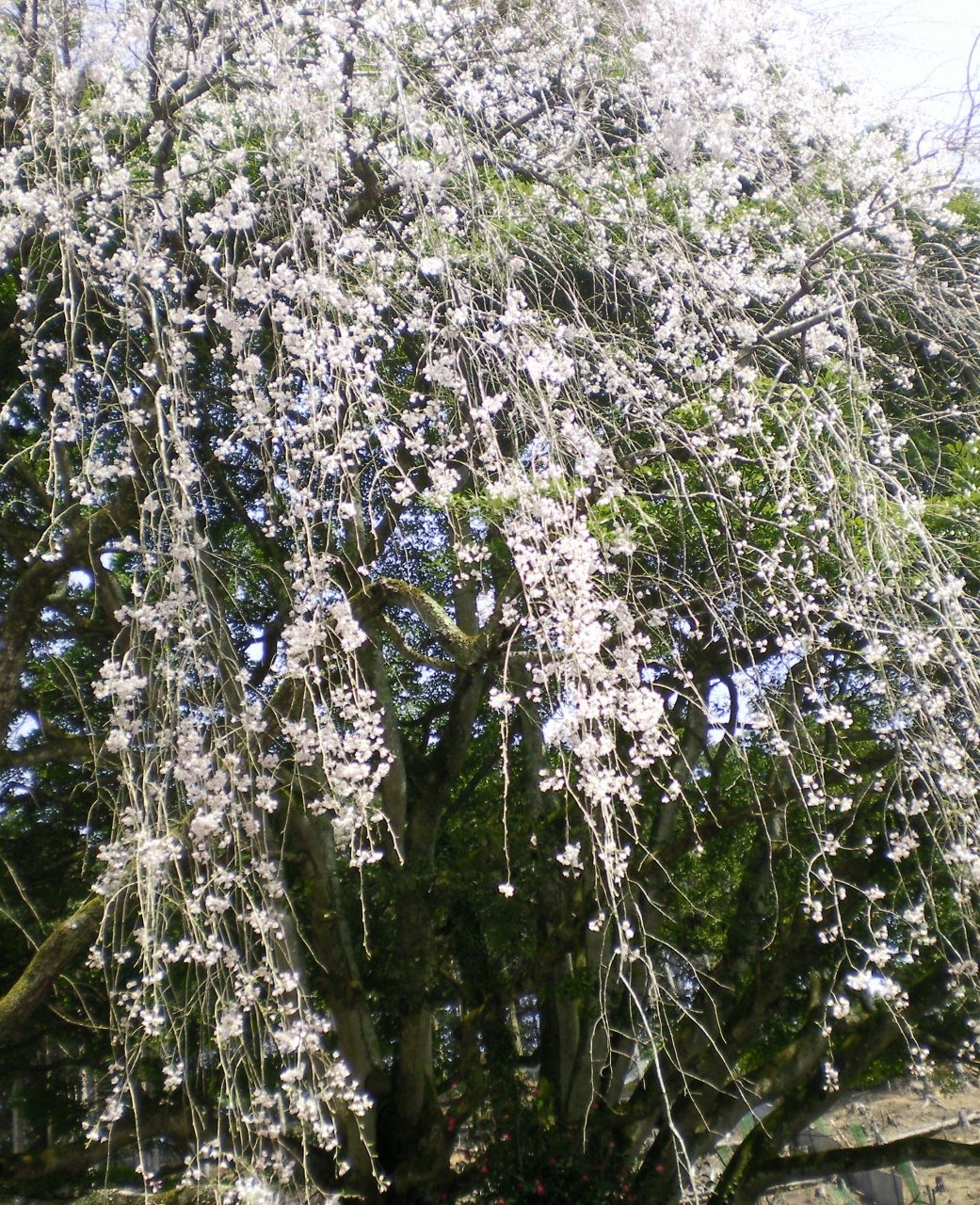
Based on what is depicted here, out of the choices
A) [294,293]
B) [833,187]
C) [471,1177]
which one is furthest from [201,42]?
[471,1177]

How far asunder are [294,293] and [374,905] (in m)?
2.94

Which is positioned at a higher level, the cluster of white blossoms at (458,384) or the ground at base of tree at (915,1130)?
the cluster of white blossoms at (458,384)

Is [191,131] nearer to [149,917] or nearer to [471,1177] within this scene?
[149,917]

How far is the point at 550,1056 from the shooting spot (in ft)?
16.1

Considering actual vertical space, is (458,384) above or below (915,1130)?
above

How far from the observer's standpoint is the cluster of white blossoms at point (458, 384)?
6.57 ft

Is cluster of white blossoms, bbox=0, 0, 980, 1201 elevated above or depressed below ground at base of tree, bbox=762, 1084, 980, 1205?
above

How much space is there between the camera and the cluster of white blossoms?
2.00m

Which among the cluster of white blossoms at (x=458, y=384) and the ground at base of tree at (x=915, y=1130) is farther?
the ground at base of tree at (x=915, y=1130)

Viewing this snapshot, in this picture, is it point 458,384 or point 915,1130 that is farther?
point 915,1130

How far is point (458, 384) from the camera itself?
7.40 feet

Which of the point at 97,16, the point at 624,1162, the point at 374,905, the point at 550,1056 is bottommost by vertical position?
the point at 624,1162

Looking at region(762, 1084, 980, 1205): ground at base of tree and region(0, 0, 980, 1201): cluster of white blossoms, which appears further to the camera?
region(762, 1084, 980, 1205): ground at base of tree

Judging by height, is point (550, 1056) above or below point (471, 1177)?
above
